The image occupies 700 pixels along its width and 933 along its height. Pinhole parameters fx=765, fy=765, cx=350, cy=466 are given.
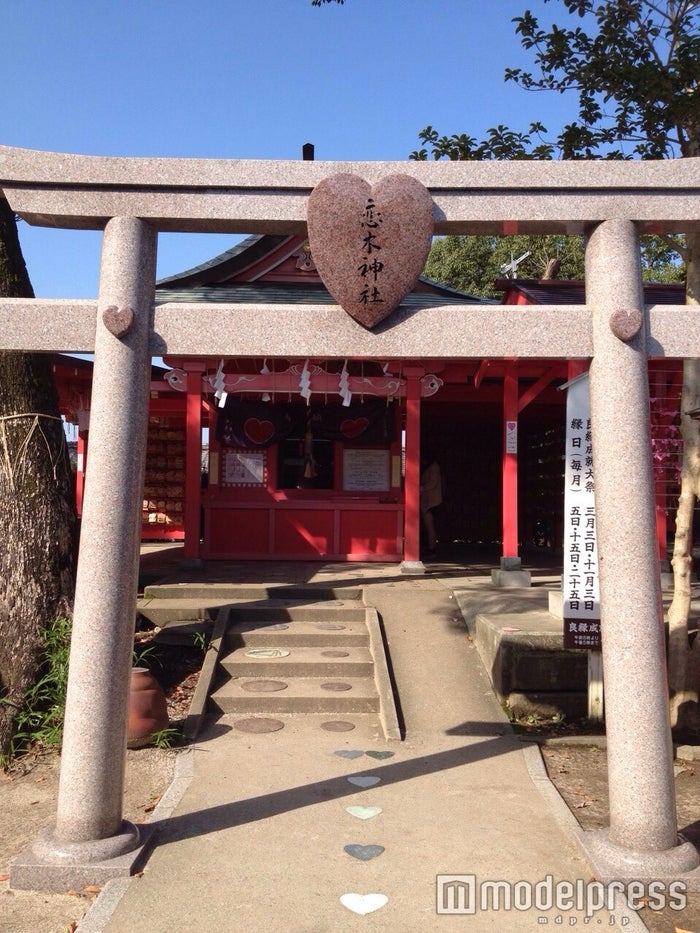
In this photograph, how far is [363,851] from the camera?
4582 millimetres

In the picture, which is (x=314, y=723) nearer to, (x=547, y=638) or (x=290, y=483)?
(x=547, y=638)

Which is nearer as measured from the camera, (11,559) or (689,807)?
(689,807)

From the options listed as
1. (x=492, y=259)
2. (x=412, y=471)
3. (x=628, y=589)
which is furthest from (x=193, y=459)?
(x=492, y=259)

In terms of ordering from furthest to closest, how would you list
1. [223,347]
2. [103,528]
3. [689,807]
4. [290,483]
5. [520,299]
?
[290,483]
[520,299]
[689,807]
[223,347]
[103,528]

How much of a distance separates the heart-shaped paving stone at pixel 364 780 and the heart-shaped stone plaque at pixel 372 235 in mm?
3388

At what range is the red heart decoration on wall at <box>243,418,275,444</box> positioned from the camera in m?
12.8

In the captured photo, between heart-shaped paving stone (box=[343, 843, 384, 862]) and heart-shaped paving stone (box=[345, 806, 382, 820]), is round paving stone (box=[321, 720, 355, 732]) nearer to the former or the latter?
heart-shaped paving stone (box=[345, 806, 382, 820])

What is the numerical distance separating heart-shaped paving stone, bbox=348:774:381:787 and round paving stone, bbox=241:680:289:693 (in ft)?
6.16

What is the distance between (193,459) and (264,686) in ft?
18.2

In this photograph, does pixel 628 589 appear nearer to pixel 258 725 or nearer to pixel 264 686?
pixel 258 725

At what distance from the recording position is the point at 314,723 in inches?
277

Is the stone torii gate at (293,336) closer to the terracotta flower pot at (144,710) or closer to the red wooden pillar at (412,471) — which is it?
the terracotta flower pot at (144,710)

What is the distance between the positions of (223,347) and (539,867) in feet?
11.7

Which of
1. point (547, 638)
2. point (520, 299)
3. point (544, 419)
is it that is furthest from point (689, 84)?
point (544, 419)
